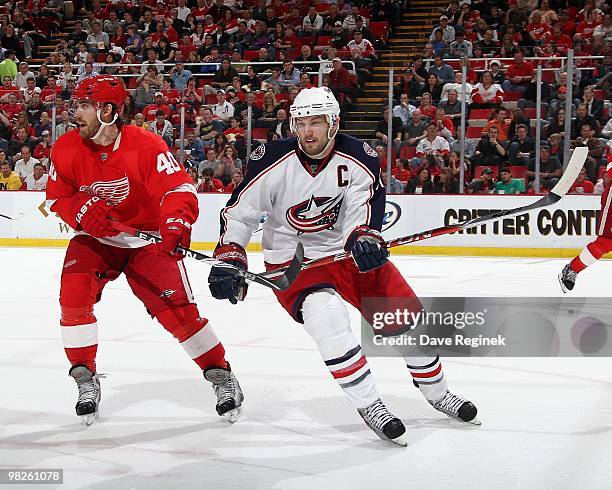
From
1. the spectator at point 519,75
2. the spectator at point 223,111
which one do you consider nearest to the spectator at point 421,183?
the spectator at point 519,75

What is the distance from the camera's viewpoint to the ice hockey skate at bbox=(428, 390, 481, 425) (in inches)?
126

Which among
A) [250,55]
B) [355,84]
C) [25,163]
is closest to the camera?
[25,163]

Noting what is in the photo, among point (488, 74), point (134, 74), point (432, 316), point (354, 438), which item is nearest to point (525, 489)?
point (354, 438)

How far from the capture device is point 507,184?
972cm

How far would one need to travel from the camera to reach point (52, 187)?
3.43 meters

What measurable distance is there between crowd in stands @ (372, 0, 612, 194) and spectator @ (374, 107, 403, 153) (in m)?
0.01

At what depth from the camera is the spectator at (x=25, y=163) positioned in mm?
11094

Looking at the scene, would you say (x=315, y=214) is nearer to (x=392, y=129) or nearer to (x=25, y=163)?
(x=392, y=129)

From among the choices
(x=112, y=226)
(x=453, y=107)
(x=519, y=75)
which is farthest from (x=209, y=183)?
(x=112, y=226)

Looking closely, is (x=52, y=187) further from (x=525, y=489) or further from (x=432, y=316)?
(x=525, y=489)

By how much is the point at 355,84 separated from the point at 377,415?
8.63 m

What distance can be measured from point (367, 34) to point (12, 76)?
4829 millimetres

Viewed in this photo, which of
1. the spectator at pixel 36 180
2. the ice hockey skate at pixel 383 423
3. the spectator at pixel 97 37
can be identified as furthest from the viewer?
the spectator at pixel 97 37

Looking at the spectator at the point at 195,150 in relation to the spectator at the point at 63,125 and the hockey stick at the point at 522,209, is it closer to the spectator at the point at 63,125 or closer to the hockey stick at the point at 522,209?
the spectator at the point at 63,125
